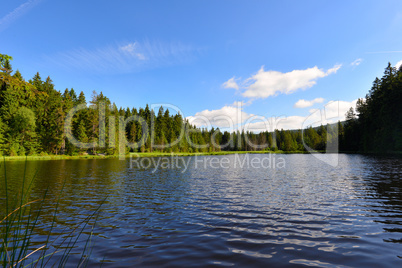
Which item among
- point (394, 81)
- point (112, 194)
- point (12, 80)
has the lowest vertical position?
point (112, 194)

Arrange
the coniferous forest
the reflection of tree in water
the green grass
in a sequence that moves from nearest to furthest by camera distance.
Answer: the green grass → the reflection of tree in water → the coniferous forest

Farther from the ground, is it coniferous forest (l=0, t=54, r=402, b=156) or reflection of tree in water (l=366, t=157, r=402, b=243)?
coniferous forest (l=0, t=54, r=402, b=156)

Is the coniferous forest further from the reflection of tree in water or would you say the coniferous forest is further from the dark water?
the reflection of tree in water

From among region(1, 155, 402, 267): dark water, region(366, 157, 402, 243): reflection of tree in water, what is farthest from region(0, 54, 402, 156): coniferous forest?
region(366, 157, 402, 243): reflection of tree in water

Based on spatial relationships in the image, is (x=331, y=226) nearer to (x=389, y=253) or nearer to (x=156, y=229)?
(x=389, y=253)

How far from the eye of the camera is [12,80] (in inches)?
263

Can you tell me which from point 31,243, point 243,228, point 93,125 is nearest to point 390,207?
point 243,228

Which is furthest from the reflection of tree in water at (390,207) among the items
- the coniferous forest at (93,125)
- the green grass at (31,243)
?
the coniferous forest at (93,125)

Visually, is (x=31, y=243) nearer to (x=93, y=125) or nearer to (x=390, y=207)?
(x=390, y=207)

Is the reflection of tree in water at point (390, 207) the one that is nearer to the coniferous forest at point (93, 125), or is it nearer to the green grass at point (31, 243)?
the green grass at point (31, 243)

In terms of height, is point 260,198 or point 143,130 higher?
point 143,130

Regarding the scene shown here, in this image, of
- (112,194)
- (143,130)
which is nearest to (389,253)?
(112,194)

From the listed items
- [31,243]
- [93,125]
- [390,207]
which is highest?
[93,125]

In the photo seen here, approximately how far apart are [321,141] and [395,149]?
287 ft
